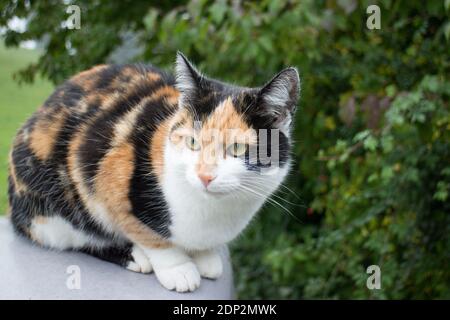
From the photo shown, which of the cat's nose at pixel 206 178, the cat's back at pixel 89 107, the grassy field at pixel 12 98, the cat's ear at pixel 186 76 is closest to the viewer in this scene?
the cat's nose at pixel 206 178

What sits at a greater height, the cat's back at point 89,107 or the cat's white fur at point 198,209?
the cat's back at point 89,107

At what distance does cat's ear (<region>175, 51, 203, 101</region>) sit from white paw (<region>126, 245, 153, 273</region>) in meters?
0.53

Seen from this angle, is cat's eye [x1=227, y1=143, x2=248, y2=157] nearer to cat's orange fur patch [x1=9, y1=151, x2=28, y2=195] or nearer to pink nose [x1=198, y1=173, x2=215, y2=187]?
pink nose [x1=198, y1=173, x2=215, y2=187]

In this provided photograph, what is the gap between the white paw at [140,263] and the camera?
6.31 feet

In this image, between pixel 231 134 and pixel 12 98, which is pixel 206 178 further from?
pixel 12 98

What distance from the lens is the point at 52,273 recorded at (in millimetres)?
1890

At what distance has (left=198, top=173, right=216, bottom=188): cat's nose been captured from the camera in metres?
1.55

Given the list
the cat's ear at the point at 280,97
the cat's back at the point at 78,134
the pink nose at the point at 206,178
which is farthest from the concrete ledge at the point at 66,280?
the cat's ear at the point at 280,97

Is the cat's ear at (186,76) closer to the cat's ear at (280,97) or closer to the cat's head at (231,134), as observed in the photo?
the cat's head at (231,134)

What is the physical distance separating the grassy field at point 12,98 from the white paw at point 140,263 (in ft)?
1.94

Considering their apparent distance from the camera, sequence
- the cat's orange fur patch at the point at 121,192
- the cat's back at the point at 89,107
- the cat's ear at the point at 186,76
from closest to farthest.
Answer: the cat's ear at the point at 186,76
the cat's orange fur patch at the point at 121,192
the cat's back at the point at 89,107

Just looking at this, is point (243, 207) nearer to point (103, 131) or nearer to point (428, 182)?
point (103, 131)

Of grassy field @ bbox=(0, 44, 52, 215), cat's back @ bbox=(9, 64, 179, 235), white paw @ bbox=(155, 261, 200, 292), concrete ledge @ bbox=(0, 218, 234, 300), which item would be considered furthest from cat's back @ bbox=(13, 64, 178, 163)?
white paw @ bbox=(155, 261, 200, 292)

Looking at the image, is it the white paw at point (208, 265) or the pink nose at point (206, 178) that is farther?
the white paw at point (208, 265)
